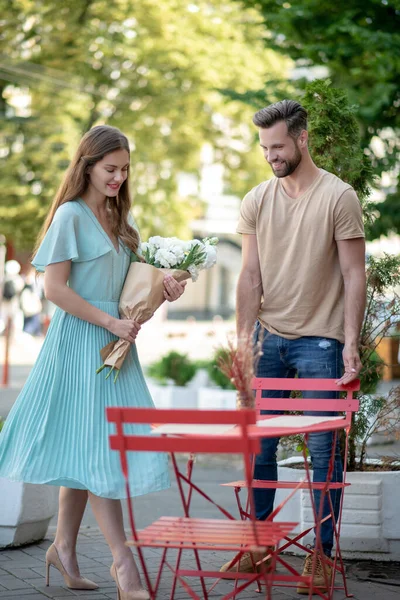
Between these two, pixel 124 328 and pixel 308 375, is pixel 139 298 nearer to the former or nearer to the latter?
pixel 124 328

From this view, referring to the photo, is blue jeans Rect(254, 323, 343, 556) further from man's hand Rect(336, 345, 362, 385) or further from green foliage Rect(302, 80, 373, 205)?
green foliage Rect(302, 80, 373, 205)

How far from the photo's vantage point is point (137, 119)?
70.8 ft

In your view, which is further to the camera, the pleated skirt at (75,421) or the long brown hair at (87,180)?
the long brown hair at (87,180)

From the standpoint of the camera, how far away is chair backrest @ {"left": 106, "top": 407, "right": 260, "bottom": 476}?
327 centimetres

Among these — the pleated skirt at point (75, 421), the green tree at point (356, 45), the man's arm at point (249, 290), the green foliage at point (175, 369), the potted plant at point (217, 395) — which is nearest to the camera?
the pleated skirt at point (75, 421)

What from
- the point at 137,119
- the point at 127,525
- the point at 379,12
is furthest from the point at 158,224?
the point at 127,525

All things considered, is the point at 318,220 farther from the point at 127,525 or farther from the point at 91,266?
the point at 127,525

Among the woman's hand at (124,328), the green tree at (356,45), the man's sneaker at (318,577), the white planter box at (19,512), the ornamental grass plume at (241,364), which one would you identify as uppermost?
the green tree at (356,45)

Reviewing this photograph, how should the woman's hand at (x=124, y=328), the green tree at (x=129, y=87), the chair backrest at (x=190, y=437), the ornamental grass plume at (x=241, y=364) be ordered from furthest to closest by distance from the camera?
1. the green tree at (x=129, y=87)
2. the woman's hand at (x=124, y=328)
3. the ornamental grass plume at (x=241, y=364)
4. the chair backrest at (x=190, y=437)

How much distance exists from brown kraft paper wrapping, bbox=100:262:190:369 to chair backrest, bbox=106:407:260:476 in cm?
117

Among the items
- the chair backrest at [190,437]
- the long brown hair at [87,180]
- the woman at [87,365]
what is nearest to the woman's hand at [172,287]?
the woman at [87,365]

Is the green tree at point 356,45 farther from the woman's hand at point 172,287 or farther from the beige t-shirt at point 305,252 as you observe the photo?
the woman's hand at point 172,287

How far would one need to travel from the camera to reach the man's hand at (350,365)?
476cm

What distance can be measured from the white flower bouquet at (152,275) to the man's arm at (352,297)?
665mm
